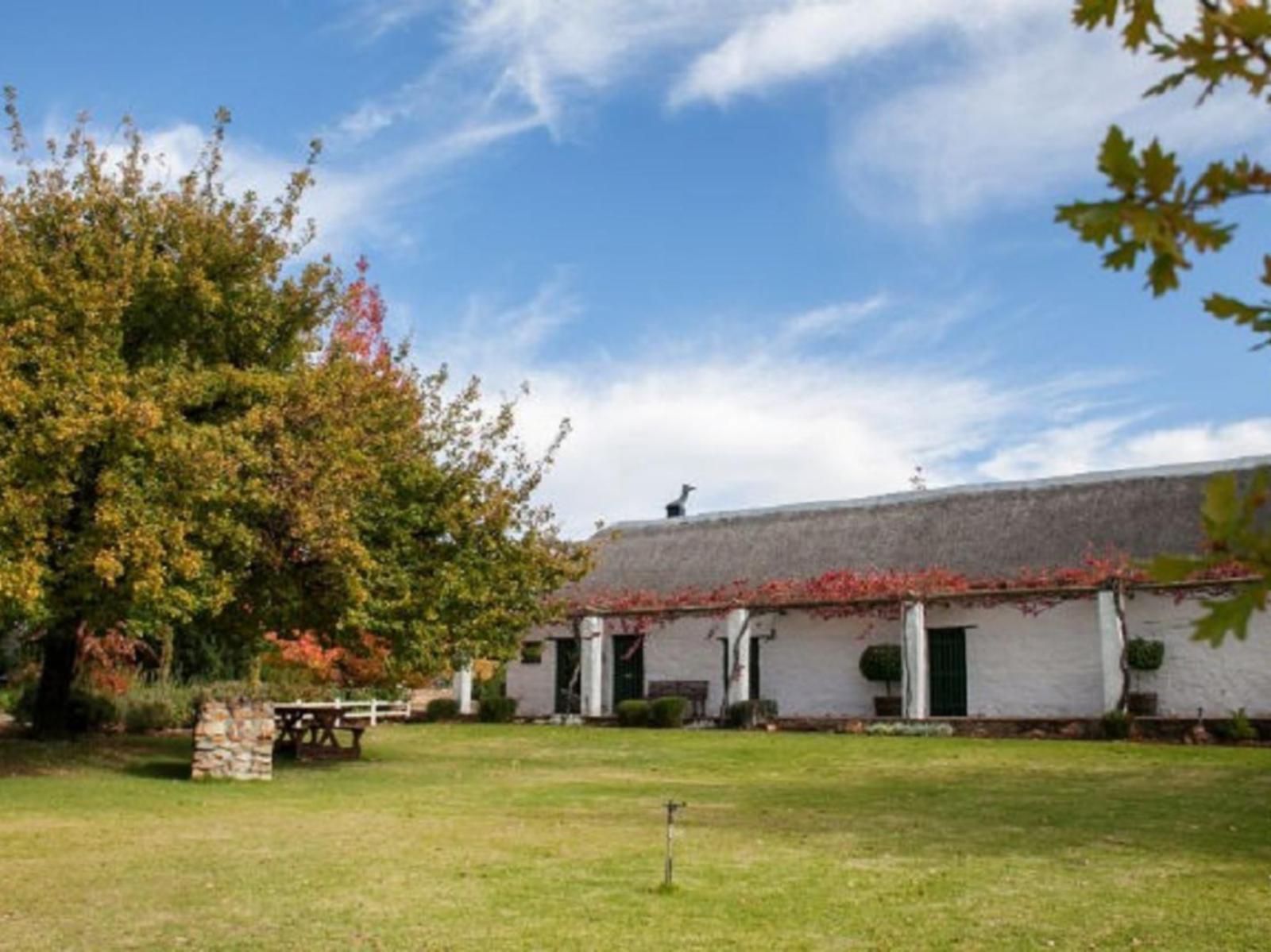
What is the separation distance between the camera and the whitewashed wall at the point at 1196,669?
25953mm

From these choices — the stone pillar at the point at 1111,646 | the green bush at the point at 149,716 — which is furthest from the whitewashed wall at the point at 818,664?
the green bush at the point at 149,716

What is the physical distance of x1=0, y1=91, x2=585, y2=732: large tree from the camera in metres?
16.5

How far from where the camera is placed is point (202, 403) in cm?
1973

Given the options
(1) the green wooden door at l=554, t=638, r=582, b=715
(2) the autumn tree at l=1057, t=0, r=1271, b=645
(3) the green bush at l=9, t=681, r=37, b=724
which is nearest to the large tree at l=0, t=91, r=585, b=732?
(3) the green bush at l=9, t=681, r=37, b=724

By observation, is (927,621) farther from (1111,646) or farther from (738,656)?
(738,656)

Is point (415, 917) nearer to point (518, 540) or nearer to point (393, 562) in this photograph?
point (393, 562)

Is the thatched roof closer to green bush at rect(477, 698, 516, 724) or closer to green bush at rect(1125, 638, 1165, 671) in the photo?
green bush at rect(1125, 638, 1165, 671)

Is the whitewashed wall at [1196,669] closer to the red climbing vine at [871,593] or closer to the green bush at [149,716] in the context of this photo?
the red climbing vine at [871,593]

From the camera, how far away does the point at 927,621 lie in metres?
29.9

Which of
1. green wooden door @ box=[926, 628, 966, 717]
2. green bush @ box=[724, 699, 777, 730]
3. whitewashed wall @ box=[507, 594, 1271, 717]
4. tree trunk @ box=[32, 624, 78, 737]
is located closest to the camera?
tree trunk @ box=[32, 624, 78, 737]

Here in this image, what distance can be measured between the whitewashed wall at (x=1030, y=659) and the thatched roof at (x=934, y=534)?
56.0 inches

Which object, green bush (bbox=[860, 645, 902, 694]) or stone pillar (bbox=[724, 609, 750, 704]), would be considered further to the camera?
stone pillar (bbox=[724, 609, 750, 704])

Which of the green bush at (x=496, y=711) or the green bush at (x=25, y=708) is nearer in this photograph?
the green bush at (x=25, y=708)

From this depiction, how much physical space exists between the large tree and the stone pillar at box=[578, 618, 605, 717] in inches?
421
